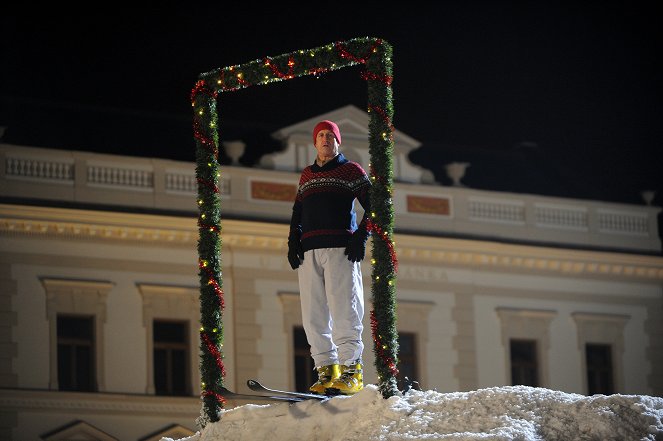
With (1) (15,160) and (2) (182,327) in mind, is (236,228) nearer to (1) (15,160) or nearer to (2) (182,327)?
(2) (182,327)

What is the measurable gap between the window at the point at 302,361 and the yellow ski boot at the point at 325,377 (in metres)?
15.9

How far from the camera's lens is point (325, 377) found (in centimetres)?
1260

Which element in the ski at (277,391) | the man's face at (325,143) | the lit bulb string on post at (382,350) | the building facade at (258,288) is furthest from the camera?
the building facade at (258,288)

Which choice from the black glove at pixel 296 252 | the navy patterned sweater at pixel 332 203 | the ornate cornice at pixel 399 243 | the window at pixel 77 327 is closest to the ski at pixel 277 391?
the black glove at pixel 296 252

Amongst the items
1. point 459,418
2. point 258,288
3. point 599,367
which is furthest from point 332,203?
point 599,367

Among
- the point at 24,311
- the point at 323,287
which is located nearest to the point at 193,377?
the point at 24,311

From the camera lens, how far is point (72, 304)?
1074 inches

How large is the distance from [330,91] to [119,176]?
440 centimetres

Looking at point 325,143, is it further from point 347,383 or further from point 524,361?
point 524,361

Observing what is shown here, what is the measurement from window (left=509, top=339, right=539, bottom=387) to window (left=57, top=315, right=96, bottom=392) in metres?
7.21

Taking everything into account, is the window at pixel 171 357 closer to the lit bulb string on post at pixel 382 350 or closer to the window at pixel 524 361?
the window at pixel 524 361

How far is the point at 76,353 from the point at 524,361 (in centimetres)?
775

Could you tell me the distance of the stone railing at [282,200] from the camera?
27547 mm

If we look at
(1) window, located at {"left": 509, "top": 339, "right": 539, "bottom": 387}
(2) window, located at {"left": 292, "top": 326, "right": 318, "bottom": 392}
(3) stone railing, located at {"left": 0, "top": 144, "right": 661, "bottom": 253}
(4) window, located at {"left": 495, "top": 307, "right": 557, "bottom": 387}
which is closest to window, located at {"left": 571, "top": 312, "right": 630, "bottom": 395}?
(4) window, located at {"left": 495, "top": 307, "right": 557, "bottom": 387}
